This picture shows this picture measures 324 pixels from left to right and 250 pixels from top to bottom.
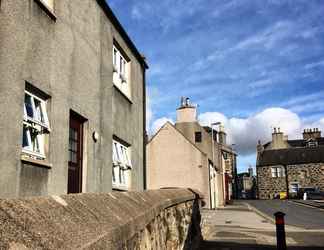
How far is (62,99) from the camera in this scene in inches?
287

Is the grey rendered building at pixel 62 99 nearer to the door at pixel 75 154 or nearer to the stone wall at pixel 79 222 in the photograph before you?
the door at pixel 75 154

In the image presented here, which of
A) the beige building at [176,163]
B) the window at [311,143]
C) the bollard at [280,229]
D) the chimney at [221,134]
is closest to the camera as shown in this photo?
the bollard at [280,229]

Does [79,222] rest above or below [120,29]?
below

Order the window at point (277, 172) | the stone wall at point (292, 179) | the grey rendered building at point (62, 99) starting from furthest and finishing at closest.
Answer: the window at point (277, 172), the stone wall at point (292, 179), the grey rendered building at point (62, 99)

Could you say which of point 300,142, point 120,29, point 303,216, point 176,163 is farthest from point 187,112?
point 300,142

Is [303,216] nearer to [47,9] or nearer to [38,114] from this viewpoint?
[38,114]

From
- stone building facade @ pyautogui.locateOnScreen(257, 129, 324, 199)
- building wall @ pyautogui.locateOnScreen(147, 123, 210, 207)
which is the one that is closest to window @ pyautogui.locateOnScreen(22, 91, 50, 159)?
building wall @ pyautogui.locateOnScreen(147, 123, 210, 207)

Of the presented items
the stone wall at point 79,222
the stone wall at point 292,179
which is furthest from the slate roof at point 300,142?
the stone wall at point 79,222

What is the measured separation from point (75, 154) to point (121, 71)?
425 centimetres

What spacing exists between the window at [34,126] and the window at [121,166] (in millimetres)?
4026

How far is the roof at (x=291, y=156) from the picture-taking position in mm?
60406

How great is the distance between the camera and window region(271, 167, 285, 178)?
202ft

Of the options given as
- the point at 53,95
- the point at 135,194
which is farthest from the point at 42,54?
the point at 135,194

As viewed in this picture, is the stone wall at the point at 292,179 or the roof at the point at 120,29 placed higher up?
the roof at the point at 120,29
